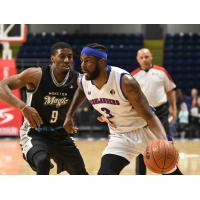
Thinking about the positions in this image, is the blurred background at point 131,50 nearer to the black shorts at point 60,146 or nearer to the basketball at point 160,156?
the black shorts at point 60,146

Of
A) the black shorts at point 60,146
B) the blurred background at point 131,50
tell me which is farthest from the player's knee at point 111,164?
the blurred background at point 131,50

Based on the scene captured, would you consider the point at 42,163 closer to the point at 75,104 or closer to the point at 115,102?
the point at 75,104

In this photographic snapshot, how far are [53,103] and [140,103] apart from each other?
1.12 m

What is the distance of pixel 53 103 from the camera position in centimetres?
513

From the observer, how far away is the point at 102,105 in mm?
4719

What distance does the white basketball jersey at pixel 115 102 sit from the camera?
4598 millimetres

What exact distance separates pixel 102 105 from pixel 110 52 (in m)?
13.5

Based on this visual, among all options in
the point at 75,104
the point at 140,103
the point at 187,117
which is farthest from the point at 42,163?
the point at 187,117

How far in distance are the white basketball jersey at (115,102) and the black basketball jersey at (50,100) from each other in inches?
15.2

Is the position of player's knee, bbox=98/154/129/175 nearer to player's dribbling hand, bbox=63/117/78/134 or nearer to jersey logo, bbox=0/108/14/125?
player's dribbling hand, bbox=63/117/78/134

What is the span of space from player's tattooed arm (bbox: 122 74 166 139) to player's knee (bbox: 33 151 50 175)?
A: 1.01 m
